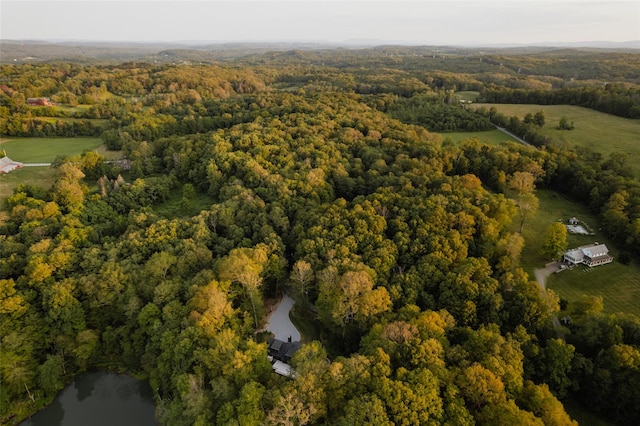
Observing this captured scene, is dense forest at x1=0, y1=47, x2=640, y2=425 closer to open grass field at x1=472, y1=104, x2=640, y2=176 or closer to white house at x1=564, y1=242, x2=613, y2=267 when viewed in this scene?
white house at x1=564, y1=242, x2=613, y2=267

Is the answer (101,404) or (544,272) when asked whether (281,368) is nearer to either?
(101,404)

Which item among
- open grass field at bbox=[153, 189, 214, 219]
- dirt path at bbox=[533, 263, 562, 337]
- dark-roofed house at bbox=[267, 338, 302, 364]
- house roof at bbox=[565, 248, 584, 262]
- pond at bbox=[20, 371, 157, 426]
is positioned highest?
house roof at bbox=[565, 248, 584, 262]

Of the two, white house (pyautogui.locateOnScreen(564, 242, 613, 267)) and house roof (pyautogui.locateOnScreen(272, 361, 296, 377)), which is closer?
house roof (pyautogui.locateOnScreen(272, 361, 296, 377))

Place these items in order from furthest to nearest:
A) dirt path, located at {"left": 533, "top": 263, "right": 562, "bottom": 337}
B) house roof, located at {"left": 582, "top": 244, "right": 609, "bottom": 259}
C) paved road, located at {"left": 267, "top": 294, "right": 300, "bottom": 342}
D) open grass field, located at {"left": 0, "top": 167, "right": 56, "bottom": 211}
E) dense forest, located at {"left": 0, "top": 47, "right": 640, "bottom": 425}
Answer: open grass field, located at {"left": 0, "top": 167, "right": 56, "bottom": 211} → house roof, located at {"left": 582, "top": 244, "right": 609, "bottom": 259} → dirt path, located at {"left": 533, "top": 263, "right": 562, "bottom": 337} → paved road, located at {"left": 267, "top": 294, "right": 300, "bottom": 342} → dense forest, located at {"left": 0, "top": 47, "right": 640, "bottom": 425}

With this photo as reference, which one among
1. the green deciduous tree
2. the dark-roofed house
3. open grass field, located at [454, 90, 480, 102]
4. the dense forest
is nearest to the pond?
the dense forest

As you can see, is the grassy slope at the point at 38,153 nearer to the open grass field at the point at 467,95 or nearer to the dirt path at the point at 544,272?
the dirt path at the point at 544,272

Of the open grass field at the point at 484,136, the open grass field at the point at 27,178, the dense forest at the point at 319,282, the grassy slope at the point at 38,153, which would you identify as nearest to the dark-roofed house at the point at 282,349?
the dense forest at the point at 319,282
